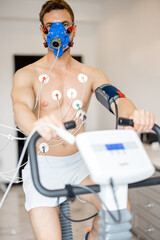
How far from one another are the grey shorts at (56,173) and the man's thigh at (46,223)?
0.19 ft

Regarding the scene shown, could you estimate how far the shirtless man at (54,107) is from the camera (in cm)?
140

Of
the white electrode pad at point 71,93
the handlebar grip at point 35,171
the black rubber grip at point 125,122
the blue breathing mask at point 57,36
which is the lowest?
the white electrode pad at point 71,93

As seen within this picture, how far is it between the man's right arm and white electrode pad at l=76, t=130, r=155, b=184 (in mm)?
373

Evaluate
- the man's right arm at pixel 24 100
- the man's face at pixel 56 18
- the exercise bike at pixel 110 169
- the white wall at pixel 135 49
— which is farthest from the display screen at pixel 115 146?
the white wall at pixel 135 49

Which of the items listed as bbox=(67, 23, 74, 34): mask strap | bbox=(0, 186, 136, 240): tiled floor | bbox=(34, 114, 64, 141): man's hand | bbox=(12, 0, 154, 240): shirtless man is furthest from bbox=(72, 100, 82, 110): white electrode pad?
bbox=(0, 186, 136, 240): tiled floor

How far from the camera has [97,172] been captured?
84 cm

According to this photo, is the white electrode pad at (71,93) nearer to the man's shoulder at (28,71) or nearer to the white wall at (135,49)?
the man's shoulder at (28,71)

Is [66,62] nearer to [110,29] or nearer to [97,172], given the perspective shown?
[97,172]

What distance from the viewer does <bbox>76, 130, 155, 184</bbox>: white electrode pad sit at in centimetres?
85

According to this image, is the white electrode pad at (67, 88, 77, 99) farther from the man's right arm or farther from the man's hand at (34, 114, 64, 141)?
the man's hand at (34, 114, 64, 141)

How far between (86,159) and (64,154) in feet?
2.66

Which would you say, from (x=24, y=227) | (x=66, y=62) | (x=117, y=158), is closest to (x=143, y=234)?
(x=24, y=227)

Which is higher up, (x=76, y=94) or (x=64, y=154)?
(x=76, y=94)

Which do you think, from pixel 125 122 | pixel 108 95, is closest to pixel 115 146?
pixel 125 122
